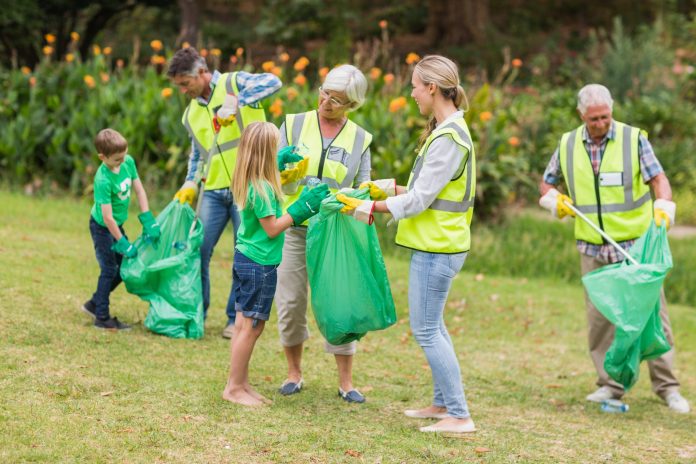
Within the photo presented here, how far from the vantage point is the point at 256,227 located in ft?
15.5

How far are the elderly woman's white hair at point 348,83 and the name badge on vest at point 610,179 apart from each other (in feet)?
5.18

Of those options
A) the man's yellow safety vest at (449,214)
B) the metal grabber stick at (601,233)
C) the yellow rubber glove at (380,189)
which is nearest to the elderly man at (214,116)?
the yellow rubber glove at (380,189)

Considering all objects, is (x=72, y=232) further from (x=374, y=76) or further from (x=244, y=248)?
(x=244, y=248)

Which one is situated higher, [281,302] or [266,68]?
[266,68]

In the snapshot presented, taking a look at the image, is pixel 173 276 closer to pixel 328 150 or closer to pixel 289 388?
pixel 289 388

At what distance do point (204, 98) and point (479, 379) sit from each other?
2442 millimetres

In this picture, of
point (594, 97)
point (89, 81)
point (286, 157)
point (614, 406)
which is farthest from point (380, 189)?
point (89, 81)

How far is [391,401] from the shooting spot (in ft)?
17.7

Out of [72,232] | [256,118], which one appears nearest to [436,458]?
[256,118]

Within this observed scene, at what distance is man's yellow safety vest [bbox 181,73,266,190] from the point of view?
591 centimetres

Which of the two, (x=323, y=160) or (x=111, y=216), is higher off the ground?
(x=323, y=160)

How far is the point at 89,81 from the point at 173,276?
515 cm

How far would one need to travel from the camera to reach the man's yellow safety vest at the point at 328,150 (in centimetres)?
491

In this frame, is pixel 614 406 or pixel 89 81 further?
pixel 89 81
